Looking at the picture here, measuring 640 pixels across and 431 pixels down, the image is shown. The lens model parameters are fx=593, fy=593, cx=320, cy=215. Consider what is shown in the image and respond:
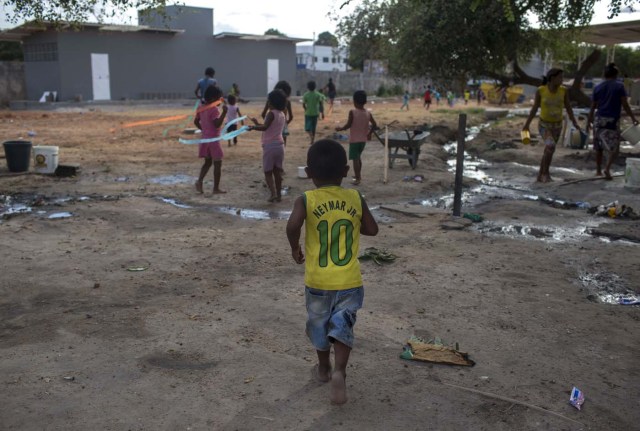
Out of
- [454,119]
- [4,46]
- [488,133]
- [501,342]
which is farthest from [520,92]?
[501,342]

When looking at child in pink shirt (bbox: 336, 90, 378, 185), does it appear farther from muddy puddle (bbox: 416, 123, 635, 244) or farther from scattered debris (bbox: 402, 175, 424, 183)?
muddy puddle (bbox: 416, 123, 635, 244)

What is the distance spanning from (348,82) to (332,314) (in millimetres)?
45146

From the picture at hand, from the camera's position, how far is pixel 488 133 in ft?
64.9

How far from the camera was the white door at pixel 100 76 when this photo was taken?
107 feet

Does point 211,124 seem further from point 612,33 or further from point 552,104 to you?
point 612,33

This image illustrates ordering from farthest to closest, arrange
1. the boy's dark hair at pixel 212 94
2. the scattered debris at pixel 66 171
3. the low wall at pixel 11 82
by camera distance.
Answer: the low wall at pixel 11 82 → the scattered debris at pixel 66 171 → the boy's dark hair at pixel 212 94

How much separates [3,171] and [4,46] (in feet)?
124

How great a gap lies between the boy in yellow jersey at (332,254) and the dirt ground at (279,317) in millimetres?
372

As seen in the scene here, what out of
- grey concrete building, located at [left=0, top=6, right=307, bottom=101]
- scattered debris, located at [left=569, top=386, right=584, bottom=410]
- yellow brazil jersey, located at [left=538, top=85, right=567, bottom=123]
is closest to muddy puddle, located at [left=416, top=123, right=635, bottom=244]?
yellow brazil jersey, located at [left=538, top=85, right=567, bottom=123]

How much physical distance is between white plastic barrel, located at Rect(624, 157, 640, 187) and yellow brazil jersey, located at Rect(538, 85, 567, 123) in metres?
1.33

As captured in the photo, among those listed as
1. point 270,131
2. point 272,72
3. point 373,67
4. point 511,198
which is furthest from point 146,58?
point 511,198

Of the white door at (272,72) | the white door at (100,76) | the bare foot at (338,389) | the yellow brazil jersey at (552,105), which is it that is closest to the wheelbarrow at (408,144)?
the yellow brazil jersey at (552,105)

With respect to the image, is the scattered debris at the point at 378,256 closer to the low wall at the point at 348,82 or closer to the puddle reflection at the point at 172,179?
the puddle reflection at the point at 172,179

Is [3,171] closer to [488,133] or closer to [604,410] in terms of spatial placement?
[604,410]
